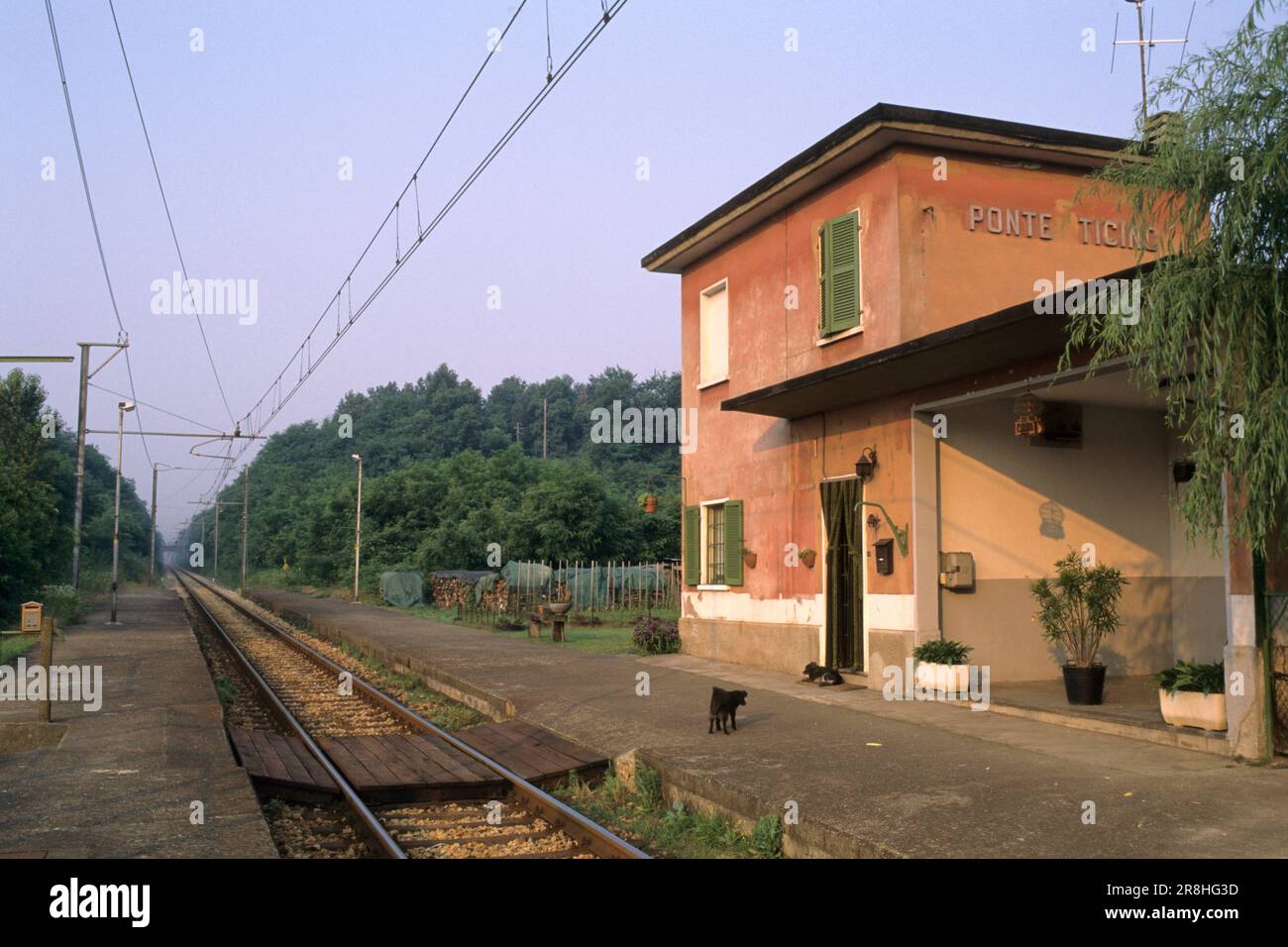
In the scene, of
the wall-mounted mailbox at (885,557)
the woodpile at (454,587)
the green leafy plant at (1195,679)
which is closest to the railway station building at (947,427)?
the wall-mounted mailbox at (885,557)

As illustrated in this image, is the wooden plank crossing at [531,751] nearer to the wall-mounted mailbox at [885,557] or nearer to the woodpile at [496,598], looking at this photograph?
the wall-mounted mailbox at [885,557]

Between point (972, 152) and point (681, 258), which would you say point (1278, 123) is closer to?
point (972, 152)

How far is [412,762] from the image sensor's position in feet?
32.2

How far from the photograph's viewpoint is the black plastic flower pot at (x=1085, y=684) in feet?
33.4

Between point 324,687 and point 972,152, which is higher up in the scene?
point 972,152

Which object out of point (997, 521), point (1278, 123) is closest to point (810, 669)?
point (997, 521)

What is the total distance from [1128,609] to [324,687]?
1168 cm

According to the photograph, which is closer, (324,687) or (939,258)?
(939,258)

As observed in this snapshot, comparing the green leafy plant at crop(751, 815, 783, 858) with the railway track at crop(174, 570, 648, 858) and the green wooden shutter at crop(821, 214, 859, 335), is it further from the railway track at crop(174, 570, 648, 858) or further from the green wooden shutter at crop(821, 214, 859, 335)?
the green wooden shutter at crop(821, 214, 859, 335)

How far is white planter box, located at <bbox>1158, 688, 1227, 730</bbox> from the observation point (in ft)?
27.5

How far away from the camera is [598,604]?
3017cm

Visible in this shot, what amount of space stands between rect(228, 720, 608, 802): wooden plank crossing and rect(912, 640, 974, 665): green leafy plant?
13.1ft

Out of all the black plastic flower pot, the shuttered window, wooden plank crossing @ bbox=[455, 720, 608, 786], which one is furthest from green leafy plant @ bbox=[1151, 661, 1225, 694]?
the shuttered window

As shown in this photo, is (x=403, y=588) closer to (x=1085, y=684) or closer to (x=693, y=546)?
(x=693, y=546)
